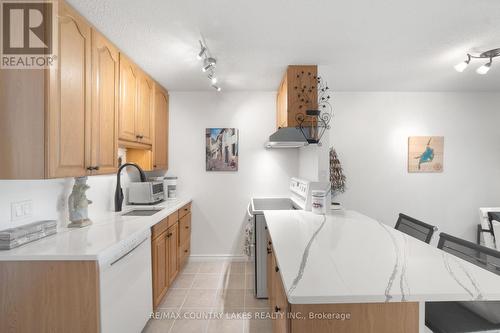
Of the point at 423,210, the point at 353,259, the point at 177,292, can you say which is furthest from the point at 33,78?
the point at 423,210

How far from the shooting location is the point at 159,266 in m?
2.04

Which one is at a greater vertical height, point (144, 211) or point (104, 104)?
point (104, 104)

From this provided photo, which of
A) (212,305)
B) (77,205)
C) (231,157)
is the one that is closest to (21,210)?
(77,205)

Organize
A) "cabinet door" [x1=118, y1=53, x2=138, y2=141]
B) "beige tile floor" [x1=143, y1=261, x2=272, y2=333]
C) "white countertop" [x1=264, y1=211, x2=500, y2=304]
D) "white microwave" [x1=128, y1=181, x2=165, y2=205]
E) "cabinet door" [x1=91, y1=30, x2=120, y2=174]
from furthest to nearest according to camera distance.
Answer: "white microwave" [x1=128, y1=181, x2=165, y2=205] < "cabinet door" [x1=118, y1=53, x2=138, y2=141] < "beige tile floor" [x1=143, y1=261, x2=272, y2=333] < "cabinet door" [x1=91, y1=30, x2=120, y2=174] < "white countertop" [x1=264, y1=211, x2=500, y2=304]

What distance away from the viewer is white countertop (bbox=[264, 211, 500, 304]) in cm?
83

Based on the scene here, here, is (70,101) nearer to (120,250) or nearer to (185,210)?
(120,250)

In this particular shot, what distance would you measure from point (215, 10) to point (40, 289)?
1945 millimetres

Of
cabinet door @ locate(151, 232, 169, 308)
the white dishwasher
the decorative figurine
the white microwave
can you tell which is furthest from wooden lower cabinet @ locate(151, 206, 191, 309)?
the decorative figurine

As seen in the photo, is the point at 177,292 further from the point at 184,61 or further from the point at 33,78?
the point at 184,61

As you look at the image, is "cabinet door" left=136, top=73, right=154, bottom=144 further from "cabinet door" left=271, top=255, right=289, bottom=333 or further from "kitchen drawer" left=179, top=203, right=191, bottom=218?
"cabinet door" left=271, top=255, right=289, bottom=333

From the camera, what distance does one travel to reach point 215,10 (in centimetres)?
146

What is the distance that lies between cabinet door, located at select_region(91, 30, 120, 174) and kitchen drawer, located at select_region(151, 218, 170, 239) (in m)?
0.60

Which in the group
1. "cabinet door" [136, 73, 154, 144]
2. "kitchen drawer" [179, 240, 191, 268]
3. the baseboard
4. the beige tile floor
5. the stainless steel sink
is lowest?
the beige tile floor

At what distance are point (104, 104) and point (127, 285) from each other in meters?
1.35
